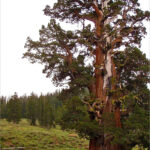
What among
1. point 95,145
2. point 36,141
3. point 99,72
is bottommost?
point 36,141

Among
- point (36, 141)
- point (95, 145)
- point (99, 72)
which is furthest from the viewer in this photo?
point (36, 141)

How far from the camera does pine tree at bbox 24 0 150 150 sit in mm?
10203

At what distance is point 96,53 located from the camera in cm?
1149

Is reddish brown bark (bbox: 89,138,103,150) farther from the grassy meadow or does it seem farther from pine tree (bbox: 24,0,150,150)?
the grassy meadow

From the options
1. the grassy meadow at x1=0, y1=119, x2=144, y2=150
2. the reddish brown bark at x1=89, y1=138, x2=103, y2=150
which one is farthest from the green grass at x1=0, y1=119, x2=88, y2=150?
the reddish brown bark at x1=89, y1=138, x2=103, y2=150

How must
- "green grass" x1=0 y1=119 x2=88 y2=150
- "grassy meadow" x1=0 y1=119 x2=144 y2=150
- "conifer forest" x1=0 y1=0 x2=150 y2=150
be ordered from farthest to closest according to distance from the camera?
"green grass" x1=0 y1=119 x2=88 y2=150 < "grassy meadow" x1=0 y1=119 x2=144 y2=150 < "conifer forest" x1=0 y1=0 x2=150 y2=150

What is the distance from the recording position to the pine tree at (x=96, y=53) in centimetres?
1020

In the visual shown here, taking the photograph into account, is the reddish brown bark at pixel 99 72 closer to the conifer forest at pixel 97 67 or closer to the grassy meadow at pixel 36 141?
the conifer forest at pixel 97 67

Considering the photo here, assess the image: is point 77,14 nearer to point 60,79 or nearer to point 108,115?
point 60,79

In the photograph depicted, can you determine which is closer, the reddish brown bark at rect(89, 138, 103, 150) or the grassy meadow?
the reddish brown bark at rect(89, 138, 103, 150)

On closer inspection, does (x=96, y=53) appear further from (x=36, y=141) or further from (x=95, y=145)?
(x=36, y=141)

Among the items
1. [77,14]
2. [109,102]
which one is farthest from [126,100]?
[77,14]

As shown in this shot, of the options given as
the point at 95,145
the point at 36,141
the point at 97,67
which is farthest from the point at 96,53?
the point at 36,141

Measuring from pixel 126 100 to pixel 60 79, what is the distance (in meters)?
4.24
